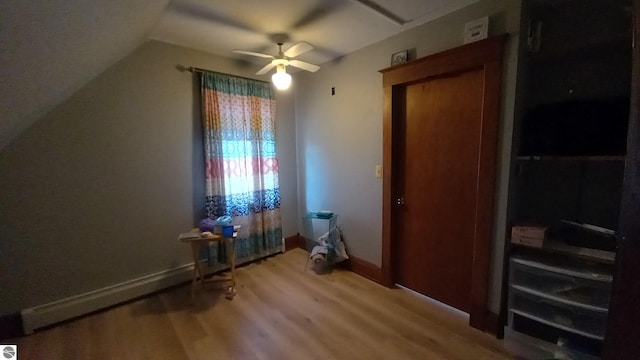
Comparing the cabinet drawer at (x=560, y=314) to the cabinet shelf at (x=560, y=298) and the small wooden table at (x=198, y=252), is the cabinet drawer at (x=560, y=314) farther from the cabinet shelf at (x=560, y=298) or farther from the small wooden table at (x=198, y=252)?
the small wooden table at (x=198, y=252)

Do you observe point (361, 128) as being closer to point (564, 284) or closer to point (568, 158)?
point (568, 158)

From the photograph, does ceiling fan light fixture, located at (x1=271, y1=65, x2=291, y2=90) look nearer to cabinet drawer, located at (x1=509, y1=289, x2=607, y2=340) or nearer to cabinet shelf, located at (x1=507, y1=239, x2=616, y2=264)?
cabinet shelf, located at (x1=507, y1=239, x2=616, y2=264)

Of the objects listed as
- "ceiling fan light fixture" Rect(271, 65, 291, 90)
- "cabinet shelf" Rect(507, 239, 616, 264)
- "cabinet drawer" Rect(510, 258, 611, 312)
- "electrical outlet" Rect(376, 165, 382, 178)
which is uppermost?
"ceiling fan light fixture" Rect(271, 65, 291, 90)

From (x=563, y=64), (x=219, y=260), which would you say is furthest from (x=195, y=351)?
(x=563, y=64)

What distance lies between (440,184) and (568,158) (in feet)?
2.79

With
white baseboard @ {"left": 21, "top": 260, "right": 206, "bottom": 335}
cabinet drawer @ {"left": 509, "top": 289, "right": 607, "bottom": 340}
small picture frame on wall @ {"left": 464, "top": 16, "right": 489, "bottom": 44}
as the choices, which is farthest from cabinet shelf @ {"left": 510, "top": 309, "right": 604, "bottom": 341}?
white baseboard @ {"left": 21, "top": 260, "right": 206, "bottom": 335}

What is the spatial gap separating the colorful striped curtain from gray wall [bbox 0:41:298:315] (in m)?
0.16

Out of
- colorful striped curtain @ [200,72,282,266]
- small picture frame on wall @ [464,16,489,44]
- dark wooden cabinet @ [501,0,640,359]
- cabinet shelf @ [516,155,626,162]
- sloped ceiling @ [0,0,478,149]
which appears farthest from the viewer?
colorful striped curtain @ [200,72,282,266]

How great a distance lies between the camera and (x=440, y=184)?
7.35 feet

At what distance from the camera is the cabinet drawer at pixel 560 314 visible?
1482 millimetres

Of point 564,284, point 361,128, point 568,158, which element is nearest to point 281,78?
point 361,128

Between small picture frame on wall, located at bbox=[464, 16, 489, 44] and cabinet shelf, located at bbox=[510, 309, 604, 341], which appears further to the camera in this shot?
small picture frame on wall, located at bbox=[464, 16, 489, 44]

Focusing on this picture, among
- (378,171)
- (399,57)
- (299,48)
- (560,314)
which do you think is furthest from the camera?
(378,171)

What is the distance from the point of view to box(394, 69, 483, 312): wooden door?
204 cm
